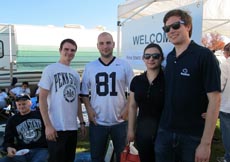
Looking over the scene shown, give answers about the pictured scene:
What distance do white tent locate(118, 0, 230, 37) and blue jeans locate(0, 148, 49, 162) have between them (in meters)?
2.80

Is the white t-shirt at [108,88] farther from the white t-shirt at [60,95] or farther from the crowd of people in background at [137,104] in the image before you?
the white t-shirt at [60,95]

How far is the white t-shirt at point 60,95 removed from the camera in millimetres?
3020

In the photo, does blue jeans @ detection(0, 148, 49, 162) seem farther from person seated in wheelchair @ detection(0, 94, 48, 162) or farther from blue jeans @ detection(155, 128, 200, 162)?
blue jeans @ detection(155, 128, 200, 162)

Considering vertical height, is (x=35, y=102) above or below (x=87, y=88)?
below

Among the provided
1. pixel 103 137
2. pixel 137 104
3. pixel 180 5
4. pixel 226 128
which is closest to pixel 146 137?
pixel 137 104

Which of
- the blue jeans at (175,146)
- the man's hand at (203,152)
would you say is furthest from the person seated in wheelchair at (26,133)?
the man's hand at (203,152)

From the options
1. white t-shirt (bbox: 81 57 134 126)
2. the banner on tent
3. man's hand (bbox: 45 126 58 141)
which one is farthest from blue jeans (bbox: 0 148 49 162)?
the banner on tent

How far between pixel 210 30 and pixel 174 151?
20.4 ft

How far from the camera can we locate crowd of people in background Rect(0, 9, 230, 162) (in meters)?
2.05

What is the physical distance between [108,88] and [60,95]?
0.54 m

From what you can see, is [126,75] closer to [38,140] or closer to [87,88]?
[87,88]

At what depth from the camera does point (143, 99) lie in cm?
260

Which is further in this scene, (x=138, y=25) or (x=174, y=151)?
(x=138, y=25)

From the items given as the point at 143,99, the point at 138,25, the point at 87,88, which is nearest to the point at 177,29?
the point at 143,99
